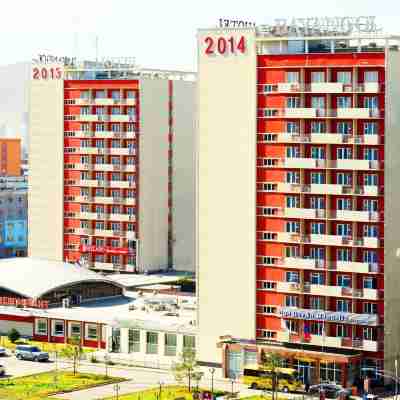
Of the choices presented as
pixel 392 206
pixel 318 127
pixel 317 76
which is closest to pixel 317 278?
pixel 392 206

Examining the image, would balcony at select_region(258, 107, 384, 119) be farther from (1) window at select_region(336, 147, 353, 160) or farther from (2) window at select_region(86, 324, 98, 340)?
(2) window at select_region(86, 324, 98, 340)

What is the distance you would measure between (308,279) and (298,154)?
944 cm

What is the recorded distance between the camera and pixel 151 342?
119375 millimetres

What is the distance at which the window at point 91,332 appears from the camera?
408ft

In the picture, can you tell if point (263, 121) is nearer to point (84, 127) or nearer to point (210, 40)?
point (210, 40)

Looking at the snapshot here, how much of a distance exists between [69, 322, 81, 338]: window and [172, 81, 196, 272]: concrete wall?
39888 mm

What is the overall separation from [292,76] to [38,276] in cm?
3786

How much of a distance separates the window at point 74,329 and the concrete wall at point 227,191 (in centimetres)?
1514

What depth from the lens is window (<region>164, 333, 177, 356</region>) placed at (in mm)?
118125

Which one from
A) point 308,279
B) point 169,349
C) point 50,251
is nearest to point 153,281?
point 50,251

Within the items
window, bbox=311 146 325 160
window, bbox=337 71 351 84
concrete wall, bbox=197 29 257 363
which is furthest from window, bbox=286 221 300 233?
window, bbox=337 71 351 84

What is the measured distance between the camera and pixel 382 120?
106 meters

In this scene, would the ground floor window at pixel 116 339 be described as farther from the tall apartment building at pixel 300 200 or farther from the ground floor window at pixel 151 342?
the tall apartment building at pixel 300 200

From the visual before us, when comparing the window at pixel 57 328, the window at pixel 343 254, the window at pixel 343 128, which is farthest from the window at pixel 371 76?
the window at pixel 57 328
